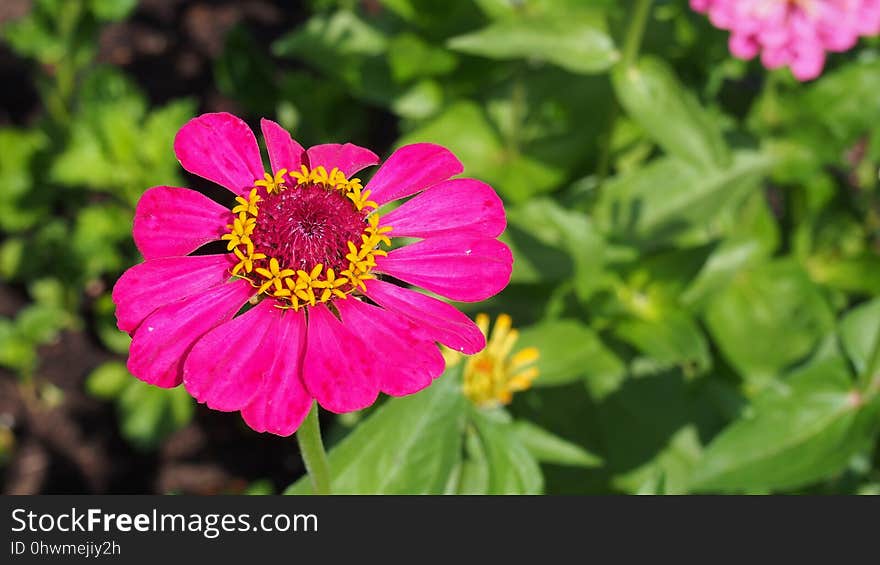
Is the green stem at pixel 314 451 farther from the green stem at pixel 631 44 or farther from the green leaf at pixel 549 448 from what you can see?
the green stem at pixel 631 44

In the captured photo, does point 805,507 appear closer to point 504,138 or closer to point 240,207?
point 240,207

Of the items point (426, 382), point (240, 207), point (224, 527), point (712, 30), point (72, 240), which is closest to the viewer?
point (426, 382)

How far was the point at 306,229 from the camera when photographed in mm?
977

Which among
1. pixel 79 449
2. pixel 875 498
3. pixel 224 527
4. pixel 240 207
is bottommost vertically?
pixel 79 449

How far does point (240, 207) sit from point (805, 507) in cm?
77

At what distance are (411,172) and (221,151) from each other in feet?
0.63

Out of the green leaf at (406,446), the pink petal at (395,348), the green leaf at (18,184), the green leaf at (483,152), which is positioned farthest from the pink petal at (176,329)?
the green leaf at (18,184)

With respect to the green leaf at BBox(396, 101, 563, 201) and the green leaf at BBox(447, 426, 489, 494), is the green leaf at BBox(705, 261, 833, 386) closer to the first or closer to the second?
the green leaf at BBox(396, 101, 563, 201)

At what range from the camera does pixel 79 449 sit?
A: 2258 millimetres

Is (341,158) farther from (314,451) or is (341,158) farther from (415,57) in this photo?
(415,57)

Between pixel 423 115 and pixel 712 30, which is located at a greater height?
pixel 712 30

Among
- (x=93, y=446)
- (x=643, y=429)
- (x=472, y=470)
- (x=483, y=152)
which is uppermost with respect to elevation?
(x=483, y=152)

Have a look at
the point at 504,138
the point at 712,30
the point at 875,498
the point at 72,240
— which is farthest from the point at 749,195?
the point at 72,240

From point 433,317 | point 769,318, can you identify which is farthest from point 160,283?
point 769,318
